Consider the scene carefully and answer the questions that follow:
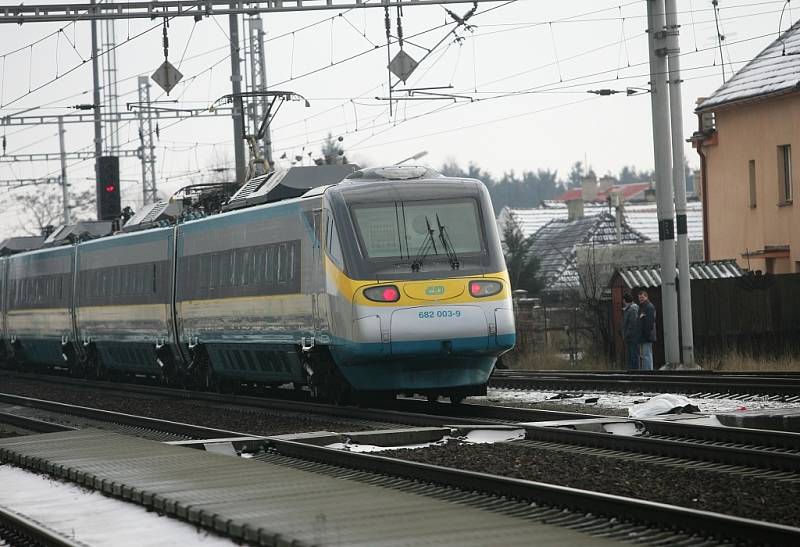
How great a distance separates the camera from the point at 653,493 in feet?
34.2

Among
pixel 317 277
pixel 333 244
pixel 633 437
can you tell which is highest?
pixel 333 244

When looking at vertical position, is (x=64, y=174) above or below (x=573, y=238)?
above

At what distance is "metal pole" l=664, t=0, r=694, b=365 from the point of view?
26.7 meters

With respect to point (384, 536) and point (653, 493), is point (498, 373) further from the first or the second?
point (384, 536)

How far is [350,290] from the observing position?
1795 cm

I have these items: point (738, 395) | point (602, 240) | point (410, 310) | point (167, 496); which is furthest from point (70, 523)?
point (602, 240)

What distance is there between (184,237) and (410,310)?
29.3 feet

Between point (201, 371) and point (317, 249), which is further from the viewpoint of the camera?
point (201, 371)

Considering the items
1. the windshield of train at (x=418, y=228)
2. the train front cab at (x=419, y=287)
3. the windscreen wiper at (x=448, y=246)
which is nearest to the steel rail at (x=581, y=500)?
the train front cab at (x=419, y=287)

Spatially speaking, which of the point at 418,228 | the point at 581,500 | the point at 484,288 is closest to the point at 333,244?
the point at 418,228

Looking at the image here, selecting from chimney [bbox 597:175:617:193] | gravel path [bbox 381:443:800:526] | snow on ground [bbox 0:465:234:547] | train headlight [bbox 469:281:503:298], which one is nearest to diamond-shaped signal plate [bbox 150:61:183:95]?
train headlight [bbox 469:281:503:298]

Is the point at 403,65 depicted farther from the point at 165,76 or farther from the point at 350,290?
the point at 350,290

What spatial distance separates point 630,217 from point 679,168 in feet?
177

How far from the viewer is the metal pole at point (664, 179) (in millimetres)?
26422
